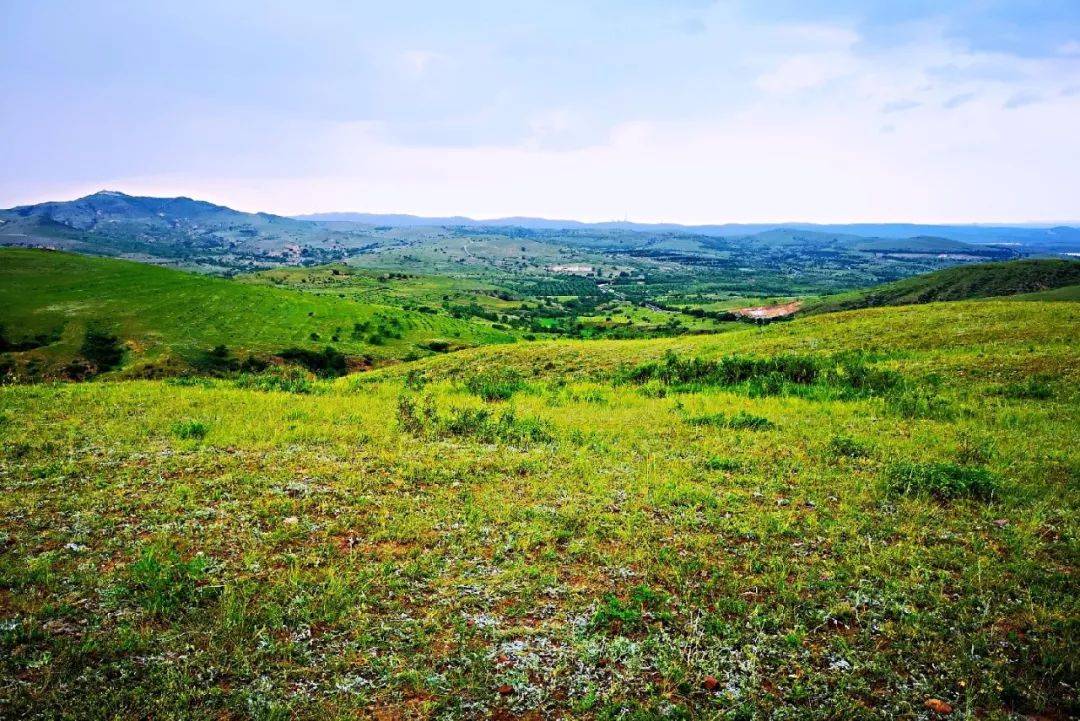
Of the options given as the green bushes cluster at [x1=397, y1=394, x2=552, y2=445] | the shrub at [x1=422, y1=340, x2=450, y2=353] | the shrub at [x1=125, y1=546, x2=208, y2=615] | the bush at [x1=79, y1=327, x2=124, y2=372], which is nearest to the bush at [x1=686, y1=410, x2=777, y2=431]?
the green bushes cluster at [x1=397, y1=394, x2=552, y2=445]

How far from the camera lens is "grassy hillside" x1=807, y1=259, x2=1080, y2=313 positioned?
15012cm

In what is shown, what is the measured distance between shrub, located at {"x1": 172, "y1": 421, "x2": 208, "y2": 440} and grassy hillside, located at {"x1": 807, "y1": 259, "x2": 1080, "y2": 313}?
153m

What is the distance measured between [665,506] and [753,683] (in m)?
4.68

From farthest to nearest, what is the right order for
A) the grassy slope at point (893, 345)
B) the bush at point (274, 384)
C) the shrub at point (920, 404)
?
1. the bush at point (274, 384)
2. the grassy slope at point (893, 345)
3. the shrub at point (920, 404)

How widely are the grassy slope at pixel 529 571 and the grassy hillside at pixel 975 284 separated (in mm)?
147248

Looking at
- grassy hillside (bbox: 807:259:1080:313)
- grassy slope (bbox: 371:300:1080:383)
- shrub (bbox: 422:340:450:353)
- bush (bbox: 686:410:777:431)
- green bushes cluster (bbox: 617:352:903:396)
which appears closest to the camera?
bush (bbox: 686:410:777:431)

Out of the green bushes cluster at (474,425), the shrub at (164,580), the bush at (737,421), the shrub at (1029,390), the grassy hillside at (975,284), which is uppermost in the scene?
the grassy hillside at (975,284)

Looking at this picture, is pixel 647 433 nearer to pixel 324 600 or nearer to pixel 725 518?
pixel 725 518

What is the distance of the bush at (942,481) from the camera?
1138 centimetres

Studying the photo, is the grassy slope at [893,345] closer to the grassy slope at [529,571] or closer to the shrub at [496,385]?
the shrub at [496,385]

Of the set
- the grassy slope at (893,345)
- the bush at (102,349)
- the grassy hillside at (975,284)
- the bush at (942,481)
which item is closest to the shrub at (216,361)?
the bush at (102,349)

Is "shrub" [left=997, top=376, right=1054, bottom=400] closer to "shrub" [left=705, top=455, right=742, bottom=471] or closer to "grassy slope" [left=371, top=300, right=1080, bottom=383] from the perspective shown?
"grassy slope" [left=371, top=300, right=1080, bottom=383]

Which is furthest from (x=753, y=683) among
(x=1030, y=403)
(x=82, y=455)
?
(x=1030, y=403)

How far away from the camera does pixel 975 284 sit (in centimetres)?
16475
